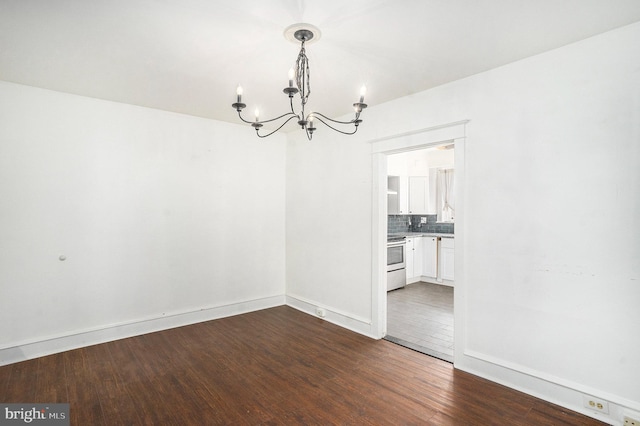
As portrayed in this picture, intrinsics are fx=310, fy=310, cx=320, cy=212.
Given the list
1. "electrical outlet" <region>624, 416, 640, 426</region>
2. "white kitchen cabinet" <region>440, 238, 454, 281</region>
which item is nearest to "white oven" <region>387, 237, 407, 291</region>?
"white kitchen cabinet" <region>440, 238, 454, 281</region>

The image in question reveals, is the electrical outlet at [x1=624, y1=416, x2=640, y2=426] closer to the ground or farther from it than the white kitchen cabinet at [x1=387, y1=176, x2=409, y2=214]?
closer to the ground

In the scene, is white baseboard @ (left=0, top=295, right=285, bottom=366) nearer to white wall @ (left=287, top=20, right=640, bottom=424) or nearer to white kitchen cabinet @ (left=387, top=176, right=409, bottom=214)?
white wall @ (left=287, top=20, right=640, bottom=424)

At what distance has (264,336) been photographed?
372cm

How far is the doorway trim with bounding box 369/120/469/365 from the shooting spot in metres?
2.95

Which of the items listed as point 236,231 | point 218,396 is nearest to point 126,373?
point 218,396

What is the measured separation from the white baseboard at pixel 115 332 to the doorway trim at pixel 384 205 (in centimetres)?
197

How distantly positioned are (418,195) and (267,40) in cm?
520

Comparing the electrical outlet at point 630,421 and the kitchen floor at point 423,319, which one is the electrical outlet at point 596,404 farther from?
the kitchen floor at point 423,319

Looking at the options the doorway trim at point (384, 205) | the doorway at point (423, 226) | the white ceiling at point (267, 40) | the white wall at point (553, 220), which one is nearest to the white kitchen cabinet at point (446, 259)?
the doorway at point (423, 226)

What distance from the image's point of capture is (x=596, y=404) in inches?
86.7

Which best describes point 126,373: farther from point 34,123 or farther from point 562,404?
point 562,404

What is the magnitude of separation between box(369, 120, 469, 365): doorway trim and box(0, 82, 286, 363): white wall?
191 cm

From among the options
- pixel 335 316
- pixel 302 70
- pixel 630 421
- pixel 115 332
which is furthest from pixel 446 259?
pixel 115 332

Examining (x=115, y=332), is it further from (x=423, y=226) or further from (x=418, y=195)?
(x=423, y=226)
